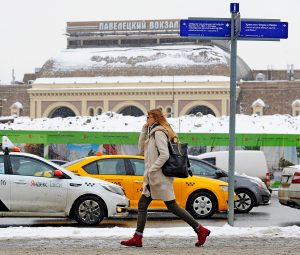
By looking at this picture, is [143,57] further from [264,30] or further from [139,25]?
[264,30]

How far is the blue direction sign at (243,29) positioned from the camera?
40.2ft

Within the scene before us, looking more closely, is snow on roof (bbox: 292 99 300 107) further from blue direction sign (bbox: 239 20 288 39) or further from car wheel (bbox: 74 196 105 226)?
blue direction sign (bbox: 239 20 288 39)

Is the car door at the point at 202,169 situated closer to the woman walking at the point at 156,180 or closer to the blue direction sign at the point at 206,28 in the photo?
the blue direction sign at the point at 206,28

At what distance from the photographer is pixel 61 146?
95.5 ft

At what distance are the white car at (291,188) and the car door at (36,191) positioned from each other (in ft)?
13.7

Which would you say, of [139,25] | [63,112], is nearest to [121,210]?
[63,112]

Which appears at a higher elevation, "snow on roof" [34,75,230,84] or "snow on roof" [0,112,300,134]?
"snow on roof" [34,75,230,84]

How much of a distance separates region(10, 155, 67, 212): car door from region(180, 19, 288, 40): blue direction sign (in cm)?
358

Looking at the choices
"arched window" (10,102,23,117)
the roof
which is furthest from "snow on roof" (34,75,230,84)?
"arched window" (10,102,23,117)

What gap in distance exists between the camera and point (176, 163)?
9.96 m

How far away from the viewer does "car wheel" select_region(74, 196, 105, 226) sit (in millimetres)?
14008

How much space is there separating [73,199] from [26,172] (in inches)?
36.2

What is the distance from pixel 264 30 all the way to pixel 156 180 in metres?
3.53

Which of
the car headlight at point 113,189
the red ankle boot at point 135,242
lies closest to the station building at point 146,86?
the car headlight at point 113,189
